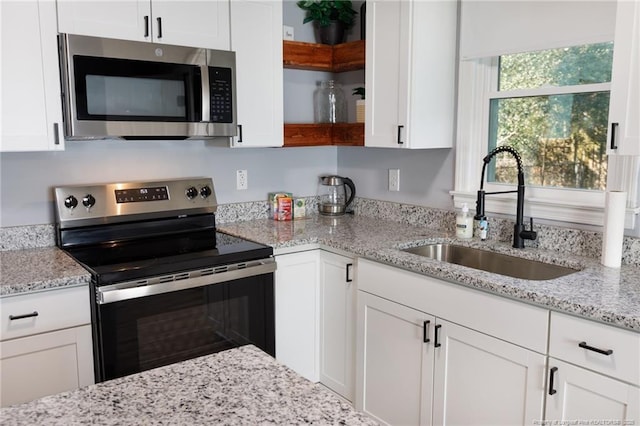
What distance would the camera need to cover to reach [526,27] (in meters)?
2.30

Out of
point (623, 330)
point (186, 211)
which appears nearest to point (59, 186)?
point (186, 211)

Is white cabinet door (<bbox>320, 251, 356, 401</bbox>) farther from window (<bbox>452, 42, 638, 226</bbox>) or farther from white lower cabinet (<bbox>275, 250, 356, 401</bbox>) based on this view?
window (<bbox>452, 42, 638, 226</bbox>)

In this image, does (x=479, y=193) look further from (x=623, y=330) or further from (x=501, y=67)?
(x=623, y=330)

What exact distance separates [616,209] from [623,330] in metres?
0.59

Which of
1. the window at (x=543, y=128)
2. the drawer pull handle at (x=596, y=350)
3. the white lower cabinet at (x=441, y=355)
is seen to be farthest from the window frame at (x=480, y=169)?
the drawer pull handle at (x=596, y=350)

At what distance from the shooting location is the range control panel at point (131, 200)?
2.46 metres

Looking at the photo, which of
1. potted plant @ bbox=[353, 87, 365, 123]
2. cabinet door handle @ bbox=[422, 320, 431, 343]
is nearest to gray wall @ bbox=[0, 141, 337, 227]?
potted plant @ bbox=[353, 87, 365, 123]

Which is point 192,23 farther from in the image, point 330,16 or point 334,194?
point 334,194

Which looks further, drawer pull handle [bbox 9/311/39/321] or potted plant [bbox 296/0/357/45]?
potted plant [bbox 296/0/357/45]

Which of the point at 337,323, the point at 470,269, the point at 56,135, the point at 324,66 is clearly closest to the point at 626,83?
the point at 470,269

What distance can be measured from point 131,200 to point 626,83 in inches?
83.7

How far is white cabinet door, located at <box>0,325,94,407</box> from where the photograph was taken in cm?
186

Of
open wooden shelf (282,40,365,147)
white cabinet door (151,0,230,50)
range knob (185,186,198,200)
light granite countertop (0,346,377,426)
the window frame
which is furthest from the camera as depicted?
open wooden shelf (282,40,365,147)

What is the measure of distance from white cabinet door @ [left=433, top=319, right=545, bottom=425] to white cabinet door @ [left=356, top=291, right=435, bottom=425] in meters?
0.07
